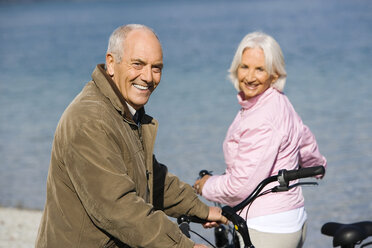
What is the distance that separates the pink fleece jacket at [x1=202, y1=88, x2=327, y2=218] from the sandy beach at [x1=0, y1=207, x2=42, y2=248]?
3895 millimetres

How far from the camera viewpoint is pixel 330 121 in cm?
1429

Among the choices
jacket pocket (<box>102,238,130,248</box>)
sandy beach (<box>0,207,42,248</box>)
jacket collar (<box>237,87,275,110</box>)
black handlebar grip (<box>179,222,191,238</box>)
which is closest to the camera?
jacket pocket (<box>102,238,130,248</box>)

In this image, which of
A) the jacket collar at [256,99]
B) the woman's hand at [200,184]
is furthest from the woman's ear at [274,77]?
the woman's hand at [200,184]

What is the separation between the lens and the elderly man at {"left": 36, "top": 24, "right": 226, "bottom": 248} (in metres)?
2.83

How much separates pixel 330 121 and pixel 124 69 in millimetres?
11728

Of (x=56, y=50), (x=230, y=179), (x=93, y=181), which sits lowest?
(x=56, y=50)

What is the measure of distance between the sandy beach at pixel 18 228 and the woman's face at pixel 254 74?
4.01m

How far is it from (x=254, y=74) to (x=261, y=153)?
2.23 ft

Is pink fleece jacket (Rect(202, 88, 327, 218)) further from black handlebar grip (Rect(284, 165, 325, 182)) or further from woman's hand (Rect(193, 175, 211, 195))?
black handlebar grip (Rect(284, 165, 325, 182))

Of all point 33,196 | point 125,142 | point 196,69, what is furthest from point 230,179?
point 196,69

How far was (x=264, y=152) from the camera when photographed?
374 cm

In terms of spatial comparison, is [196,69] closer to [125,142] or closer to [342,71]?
[342,71]

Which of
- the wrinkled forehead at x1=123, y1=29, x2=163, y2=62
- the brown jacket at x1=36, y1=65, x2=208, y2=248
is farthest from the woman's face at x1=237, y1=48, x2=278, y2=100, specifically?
the brown jacket at x1=36, y1=65, x2=208, y2=248

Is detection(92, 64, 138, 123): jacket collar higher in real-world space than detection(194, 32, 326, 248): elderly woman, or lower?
higher
